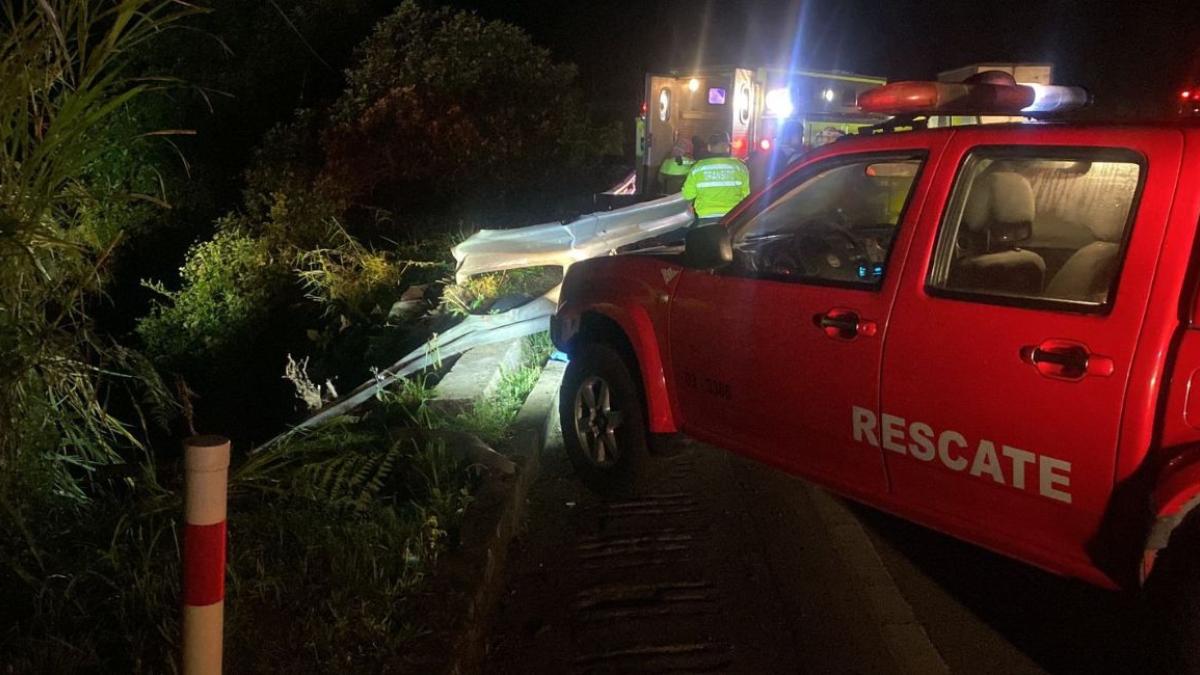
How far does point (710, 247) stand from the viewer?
442 centimetres

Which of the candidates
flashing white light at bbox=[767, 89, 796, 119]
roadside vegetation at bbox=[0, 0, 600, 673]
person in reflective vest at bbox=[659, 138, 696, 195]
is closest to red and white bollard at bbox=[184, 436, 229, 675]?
roadside vegetation at bbox=[0, 0, 600, 673]

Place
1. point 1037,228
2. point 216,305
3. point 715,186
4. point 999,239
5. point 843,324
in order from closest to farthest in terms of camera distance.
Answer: point 843,324 < point 999,239 < point 1037,228 < point 715,186 < point 216,305

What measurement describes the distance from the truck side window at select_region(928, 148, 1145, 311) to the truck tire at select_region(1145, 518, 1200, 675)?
71 cm

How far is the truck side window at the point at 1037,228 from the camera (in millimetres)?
3393

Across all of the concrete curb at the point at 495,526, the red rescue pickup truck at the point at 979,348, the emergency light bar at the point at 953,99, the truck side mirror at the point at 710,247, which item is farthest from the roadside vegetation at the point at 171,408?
the emergency light bar at the point at 953,99

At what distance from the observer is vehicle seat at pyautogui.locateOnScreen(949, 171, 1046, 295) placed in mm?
3616

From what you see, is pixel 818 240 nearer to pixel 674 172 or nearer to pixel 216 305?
pixel 674 172

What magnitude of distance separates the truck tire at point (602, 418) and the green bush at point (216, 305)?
29.9ft

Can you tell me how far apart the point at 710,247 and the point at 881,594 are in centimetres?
158

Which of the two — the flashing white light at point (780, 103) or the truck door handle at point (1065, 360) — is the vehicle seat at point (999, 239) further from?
the flashing white light at point (780, 103)

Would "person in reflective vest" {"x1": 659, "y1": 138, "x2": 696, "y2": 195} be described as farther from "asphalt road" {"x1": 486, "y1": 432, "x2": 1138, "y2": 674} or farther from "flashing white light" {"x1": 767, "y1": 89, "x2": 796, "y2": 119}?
"asphalt road" {"x1": 486, "y1": 432, "x2": 1138, "y2": 674}

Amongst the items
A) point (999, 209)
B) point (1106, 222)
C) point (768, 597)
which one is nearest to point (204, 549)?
point (768, 597)

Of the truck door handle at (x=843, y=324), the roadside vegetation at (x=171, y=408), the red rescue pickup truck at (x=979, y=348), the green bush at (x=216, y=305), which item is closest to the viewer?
the red rescue pickup truck at (x=979, y=348)

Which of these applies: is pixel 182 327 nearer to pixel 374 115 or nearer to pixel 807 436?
pixel 374 115
